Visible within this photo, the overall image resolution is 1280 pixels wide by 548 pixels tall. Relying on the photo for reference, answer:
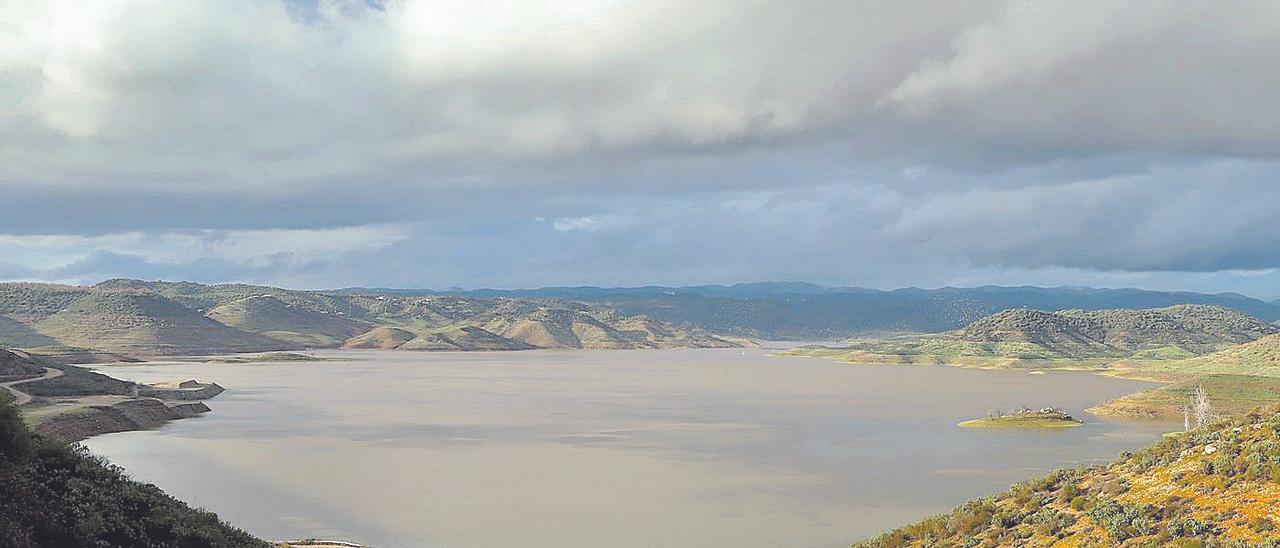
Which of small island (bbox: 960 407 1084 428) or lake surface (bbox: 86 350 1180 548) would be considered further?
small island (bbox: 960 407 1084 428)

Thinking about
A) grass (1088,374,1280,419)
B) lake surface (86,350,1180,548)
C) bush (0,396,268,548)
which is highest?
bush (0,396,268,548)

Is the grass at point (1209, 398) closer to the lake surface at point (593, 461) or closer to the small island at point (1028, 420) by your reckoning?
the lake surface at point (593, 461)

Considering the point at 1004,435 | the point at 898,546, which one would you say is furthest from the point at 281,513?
the point at 1004,435

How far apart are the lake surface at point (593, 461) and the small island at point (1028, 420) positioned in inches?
119

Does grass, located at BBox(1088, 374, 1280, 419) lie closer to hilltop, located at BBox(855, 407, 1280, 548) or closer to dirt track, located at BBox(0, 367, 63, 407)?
hilltop, located at BBox(855, 407, 1280, 548)

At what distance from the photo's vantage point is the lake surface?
50469 mm

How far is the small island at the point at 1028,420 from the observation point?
106562 mm

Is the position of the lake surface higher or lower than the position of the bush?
lower

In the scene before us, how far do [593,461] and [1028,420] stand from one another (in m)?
59.0

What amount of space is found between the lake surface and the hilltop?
61.3ft

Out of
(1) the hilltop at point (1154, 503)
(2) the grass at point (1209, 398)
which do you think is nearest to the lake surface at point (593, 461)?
(2) the grass at point (1209, 398)

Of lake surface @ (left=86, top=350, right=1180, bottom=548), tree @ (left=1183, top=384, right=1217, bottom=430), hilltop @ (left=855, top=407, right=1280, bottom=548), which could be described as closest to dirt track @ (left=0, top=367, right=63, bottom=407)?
lake surface @ (left=86, top=350, right=1180, bottom=548)

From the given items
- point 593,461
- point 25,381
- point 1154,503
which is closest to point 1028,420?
point 593,461

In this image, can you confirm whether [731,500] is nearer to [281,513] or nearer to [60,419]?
[281,513]
